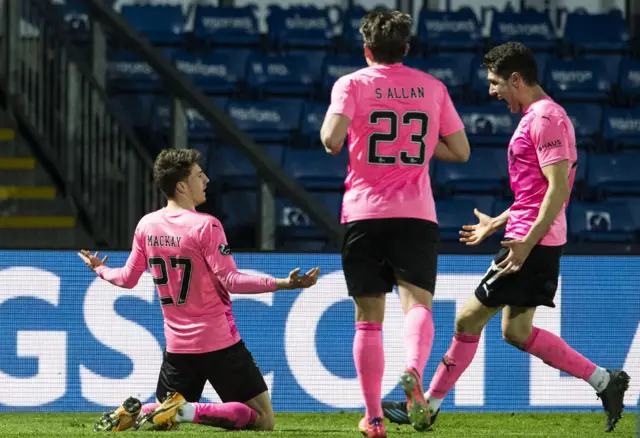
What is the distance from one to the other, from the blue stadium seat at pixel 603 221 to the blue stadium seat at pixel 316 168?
193 cm

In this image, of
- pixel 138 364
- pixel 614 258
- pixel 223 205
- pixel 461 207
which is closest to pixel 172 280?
pixel 138 364

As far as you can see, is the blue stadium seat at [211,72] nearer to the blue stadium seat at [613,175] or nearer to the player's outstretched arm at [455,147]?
the blue stadium seat at [613,175]

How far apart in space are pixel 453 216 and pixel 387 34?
592 cm

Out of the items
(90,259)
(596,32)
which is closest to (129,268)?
(90,259)

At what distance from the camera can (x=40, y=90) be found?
9438mm

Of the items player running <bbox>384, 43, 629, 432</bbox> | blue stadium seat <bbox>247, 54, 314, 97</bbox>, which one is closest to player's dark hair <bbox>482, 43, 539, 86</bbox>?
player running <bbox>384, 43, 629, 432</bbox>

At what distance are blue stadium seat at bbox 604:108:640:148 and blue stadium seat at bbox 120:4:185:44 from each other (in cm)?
395

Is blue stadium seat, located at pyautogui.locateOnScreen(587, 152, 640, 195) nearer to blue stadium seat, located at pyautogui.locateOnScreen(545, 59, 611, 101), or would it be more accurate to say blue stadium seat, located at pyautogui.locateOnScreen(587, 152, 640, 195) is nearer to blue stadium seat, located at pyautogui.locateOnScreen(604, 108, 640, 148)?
blue stadium seat, located at pyautogui.locateOnScreen(604, 108, 640, 148)

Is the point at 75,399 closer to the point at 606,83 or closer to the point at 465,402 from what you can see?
the point at 465,402

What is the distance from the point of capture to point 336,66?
11969 millimetres

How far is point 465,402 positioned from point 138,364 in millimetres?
1805

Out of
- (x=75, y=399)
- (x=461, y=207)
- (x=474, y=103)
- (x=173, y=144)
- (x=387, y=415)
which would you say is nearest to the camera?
(x=387, y=415)

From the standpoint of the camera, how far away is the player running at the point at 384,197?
481 centimetres

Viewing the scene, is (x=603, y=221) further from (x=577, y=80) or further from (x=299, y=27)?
(x=299, y=27)
